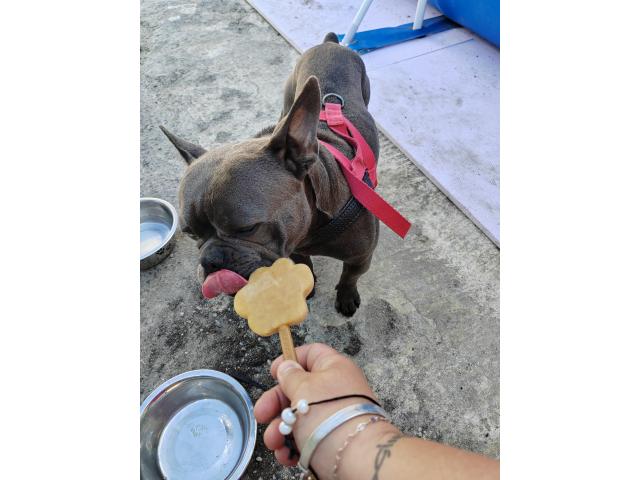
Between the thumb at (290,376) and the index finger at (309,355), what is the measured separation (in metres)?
0.06

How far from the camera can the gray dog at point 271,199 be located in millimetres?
1953

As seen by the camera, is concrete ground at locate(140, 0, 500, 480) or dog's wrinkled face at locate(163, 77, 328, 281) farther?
concrete ground at locate(140, 0, 500, 480)

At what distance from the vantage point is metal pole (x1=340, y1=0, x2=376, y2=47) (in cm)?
514

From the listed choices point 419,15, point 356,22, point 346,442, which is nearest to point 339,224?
point 346,442

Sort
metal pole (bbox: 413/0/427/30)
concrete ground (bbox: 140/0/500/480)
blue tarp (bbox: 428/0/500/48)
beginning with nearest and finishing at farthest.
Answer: concrete ground (bbox: 140/0/500/480), blue tarp (bbox: 428/0/500/48), metal pole (bbox: 413/0/427/30)

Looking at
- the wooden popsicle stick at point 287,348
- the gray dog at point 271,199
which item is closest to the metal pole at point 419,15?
the gray dog at point 271,199

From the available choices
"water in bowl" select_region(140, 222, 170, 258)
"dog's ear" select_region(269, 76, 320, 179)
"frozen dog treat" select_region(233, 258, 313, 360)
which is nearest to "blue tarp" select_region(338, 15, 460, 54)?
"water in bowl" select_region(140, 222, 170, 258)

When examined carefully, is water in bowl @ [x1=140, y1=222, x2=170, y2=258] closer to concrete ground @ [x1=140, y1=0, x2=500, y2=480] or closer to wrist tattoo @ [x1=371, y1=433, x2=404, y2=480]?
concrete ground @ [x1=140, y1=0, x2=500, y2=480]

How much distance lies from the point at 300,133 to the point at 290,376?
117 centimetres

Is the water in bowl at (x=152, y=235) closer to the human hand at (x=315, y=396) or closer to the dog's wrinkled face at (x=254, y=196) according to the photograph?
the dog's wrinkled face at (x=254, y=196)

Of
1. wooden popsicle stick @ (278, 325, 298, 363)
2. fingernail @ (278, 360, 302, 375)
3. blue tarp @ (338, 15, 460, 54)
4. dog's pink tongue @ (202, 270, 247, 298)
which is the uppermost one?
fingernail @ (278, 360, 302, 375)

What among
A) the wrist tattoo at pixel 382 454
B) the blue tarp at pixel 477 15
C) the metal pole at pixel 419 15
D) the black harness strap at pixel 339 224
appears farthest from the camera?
the metal pole at pixel 419 15

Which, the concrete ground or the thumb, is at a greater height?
the thumb

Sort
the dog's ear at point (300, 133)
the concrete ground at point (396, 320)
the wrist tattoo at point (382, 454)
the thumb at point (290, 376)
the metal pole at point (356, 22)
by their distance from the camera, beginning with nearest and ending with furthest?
the wrist tattoo at point (382, 454), the thumb at point (290, 376), the dog's ear at point (300, 133), the concrete ground at point (396, 320), the metal pole at point (356, 22)
